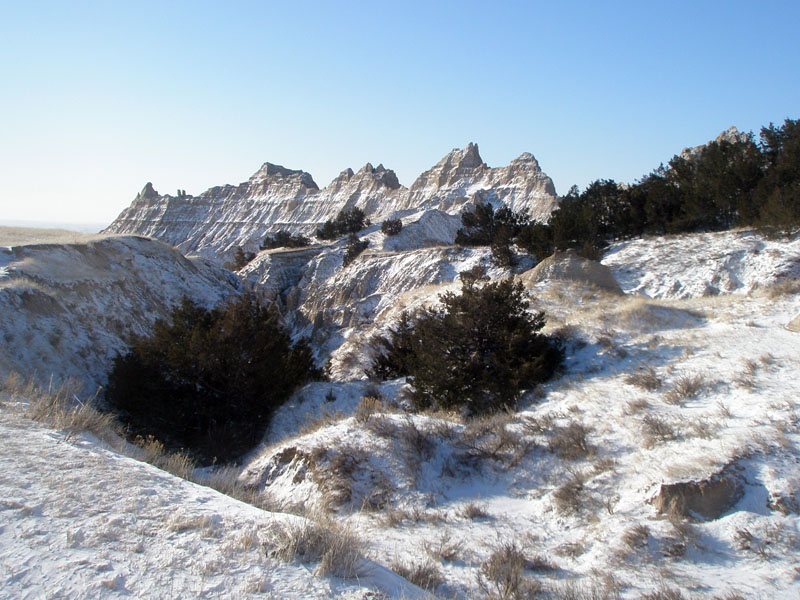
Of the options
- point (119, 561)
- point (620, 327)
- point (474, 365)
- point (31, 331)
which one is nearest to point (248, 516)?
point (119, 561)

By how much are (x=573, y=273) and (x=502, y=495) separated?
12.3 meters

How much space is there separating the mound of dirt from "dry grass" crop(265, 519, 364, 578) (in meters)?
14.4

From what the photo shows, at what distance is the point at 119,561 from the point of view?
3.25 meters

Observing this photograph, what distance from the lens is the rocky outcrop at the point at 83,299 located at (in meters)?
12.8

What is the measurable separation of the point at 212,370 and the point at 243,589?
9.41 m

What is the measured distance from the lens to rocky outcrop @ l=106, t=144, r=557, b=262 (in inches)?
2859

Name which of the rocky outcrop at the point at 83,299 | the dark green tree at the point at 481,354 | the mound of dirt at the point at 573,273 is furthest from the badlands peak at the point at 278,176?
the dark green tree at the point at 481,354

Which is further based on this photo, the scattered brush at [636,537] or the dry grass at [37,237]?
the dry grass at [37,237]

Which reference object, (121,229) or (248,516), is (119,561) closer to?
(248,516)

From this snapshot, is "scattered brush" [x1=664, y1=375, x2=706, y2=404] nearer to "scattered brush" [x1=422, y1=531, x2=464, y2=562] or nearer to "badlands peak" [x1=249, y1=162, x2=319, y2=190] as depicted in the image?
"scattered brush" [x1=422, y1=531, x2=464, y2=562]

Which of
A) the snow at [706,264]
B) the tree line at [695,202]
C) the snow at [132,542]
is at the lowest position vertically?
the snow at [132,542]

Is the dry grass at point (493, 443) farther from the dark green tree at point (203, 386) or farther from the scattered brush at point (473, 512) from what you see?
the dark green tree at point (203, 386)

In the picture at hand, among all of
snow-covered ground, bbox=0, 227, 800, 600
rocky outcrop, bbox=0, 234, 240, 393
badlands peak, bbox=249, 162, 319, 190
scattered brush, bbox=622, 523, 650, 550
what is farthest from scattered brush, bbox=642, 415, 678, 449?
badlands peak, bbox=249, 162, 319, 190

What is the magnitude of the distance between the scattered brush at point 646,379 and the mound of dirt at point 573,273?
7.94 meters
